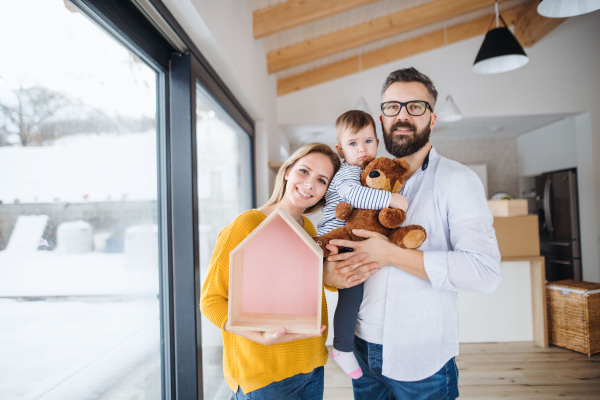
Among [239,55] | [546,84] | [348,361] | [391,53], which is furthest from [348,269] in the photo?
[546,84]

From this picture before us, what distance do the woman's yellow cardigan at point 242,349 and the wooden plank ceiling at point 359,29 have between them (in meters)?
2.34

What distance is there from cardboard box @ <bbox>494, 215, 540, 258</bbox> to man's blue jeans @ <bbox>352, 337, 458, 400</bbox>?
2.75 metres

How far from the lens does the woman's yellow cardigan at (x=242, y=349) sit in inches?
44.4

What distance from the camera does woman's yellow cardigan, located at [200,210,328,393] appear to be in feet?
3.70

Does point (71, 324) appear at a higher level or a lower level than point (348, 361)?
higher

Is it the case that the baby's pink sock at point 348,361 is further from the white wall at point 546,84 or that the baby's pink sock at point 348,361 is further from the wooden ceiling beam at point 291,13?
the white wall at point 546,84

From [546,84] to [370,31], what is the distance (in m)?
2.68

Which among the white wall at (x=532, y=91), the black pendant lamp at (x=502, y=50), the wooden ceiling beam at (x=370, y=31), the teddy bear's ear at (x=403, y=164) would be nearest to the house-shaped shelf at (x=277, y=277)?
the teddy bear's ear at (x=403, y=164)

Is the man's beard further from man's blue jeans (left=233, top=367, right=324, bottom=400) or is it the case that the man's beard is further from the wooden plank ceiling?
the wooden plank ceiling

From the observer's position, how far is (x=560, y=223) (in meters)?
4.97

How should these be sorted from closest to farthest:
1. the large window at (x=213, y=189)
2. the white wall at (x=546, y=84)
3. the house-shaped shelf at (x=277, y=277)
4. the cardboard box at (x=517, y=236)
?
the house-shaped shelf at (x=277, y=277) → the large window at (x=213, y=189) → the cardboard box at (x=517, y=236) → the white wall at (x=546, y=84)

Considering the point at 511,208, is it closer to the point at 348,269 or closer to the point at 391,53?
the point at 391,53

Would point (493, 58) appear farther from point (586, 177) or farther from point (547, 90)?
point (586, 177)

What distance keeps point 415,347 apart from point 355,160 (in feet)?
2.21
